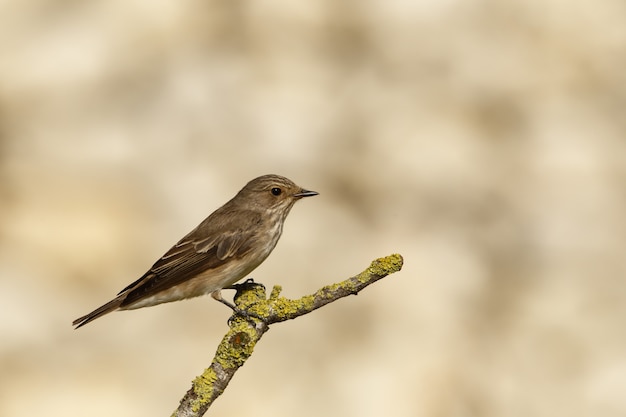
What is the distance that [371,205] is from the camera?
1472 cm

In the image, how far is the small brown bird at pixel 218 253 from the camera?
8.28m

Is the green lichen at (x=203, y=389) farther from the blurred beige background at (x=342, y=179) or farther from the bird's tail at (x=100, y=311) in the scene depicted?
the blurred beige background at (x=342, y=179)

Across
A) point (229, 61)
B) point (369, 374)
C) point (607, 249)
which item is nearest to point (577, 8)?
point (607, 249)

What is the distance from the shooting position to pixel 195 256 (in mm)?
8531

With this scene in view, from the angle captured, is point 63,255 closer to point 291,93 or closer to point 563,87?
point 291,93

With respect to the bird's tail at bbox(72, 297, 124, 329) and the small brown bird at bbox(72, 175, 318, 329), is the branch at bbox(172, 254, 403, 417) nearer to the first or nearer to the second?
the bird's tail at bbox(72, 297, 124, 329)

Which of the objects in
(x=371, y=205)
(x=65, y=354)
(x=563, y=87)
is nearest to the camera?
(x=65, y=354)

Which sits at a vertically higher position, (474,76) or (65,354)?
(474,76)

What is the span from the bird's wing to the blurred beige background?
194 inches

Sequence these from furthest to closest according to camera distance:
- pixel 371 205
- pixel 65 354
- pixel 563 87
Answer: pixel 563 87 < pixel 371 205 < pixel 65 354

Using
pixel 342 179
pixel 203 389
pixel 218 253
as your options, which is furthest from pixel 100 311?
pixel 342 179

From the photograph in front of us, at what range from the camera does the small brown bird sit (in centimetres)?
828

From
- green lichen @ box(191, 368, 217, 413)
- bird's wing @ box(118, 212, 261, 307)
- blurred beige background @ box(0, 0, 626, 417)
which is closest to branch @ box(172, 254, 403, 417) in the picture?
green lichen @ box(191, 368, 217, 413)

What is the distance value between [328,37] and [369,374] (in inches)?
214
